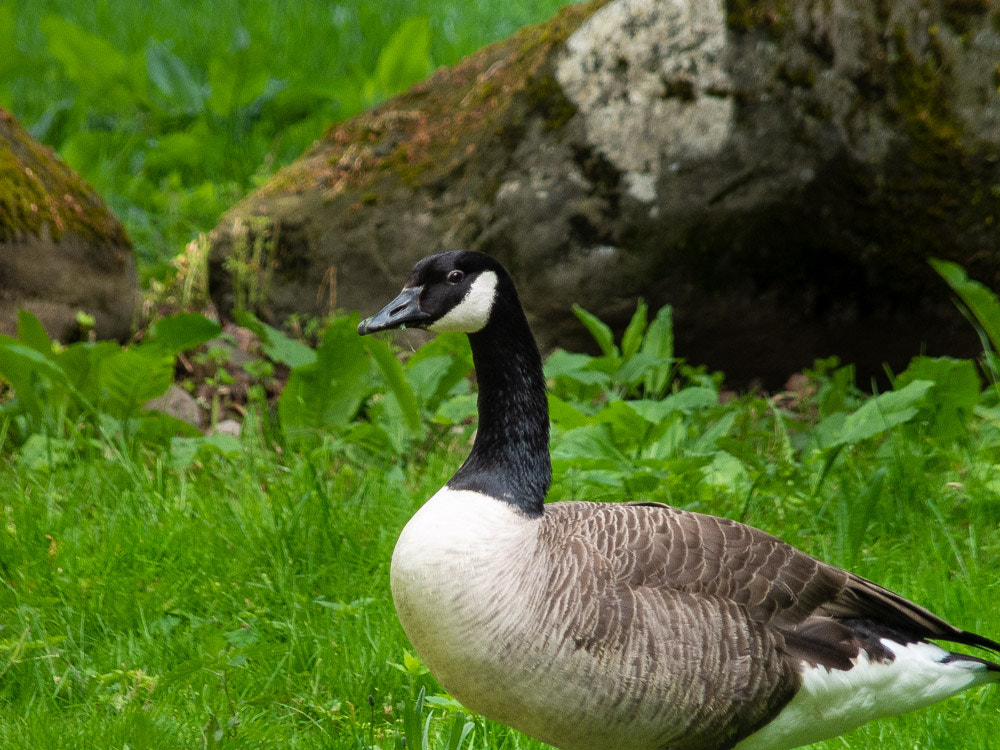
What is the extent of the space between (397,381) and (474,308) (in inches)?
70.6

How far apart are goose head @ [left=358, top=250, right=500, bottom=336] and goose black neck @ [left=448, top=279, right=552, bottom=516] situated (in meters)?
0.05

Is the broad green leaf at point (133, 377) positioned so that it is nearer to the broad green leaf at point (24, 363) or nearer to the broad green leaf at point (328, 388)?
the broad green leaf at point (24, 363)

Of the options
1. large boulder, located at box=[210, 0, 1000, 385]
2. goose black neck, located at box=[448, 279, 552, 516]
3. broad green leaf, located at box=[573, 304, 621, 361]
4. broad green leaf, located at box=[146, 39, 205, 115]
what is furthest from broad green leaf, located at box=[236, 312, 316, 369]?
broad green leaf, located at box=[146, 39, 205, 115]

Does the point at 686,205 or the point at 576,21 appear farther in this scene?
the point at 576,21

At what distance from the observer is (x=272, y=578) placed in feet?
12.4

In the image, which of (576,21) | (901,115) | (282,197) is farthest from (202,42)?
(901,115)

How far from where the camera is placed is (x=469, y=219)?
5727 mm

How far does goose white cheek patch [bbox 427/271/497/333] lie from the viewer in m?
2.99

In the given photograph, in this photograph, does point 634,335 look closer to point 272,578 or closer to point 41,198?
point 272,578

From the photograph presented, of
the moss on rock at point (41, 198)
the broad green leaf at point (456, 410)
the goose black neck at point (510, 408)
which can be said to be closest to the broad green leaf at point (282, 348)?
the broad green leaf at point (456, 410)

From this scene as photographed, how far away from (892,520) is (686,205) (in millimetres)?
1972

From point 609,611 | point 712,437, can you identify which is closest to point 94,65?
point 712,437

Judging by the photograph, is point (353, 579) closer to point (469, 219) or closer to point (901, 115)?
point (469, 219)

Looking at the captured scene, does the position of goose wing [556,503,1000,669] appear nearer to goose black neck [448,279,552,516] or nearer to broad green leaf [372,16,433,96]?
goose black neck [448,279,552,516]
